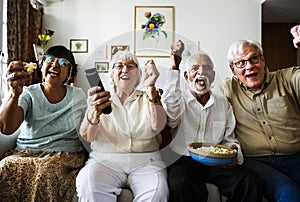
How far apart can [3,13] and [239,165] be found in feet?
7.71

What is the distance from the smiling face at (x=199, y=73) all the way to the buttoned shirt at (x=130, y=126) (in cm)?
22

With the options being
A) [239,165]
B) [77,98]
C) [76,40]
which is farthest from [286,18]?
[77,98]

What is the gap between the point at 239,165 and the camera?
1.25 meters

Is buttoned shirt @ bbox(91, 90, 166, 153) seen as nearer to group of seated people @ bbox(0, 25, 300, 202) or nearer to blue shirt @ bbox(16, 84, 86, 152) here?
group of seated people @ bbox(0, 25, 300, 202)

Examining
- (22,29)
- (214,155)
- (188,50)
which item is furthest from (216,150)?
(22,29)

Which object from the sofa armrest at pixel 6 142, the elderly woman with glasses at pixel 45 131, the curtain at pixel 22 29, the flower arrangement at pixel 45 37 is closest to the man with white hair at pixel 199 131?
the elderly woman with glasses at pixel 45 131

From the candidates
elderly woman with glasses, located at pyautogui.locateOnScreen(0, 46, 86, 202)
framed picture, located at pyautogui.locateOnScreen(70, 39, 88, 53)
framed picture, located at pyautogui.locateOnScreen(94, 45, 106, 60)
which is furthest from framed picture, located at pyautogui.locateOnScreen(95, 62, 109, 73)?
framed picture, located at pyautogui.locateOnScreen(70, 39, 88, 53)

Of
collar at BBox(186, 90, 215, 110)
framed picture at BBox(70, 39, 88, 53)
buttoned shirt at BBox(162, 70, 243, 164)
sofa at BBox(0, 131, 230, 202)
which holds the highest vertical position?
framed picture at BBox(70, 39, 88, 53)

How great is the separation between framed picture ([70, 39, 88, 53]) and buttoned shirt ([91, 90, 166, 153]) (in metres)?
2.31

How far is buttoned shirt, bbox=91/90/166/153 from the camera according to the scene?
3.72 feet

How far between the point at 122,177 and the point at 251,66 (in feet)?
2.73

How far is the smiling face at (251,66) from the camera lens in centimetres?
134

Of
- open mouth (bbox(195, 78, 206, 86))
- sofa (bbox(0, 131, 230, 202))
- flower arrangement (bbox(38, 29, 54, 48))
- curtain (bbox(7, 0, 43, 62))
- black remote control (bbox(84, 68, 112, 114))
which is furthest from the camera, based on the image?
flower arrangement (bbox(38, 29, 54, 48))

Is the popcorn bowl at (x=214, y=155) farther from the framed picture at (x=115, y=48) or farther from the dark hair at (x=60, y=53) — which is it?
the dark hair at (x=60, y=53)
